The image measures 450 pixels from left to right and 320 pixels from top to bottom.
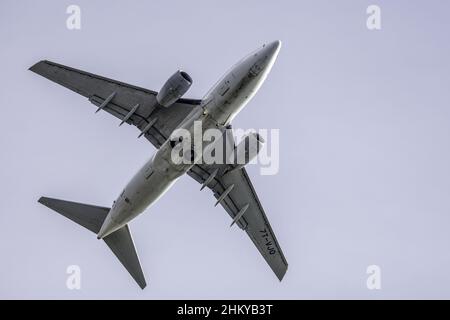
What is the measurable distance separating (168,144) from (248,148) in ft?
14.2

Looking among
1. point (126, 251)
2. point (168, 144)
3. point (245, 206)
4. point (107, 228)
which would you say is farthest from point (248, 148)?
point (126, 251)

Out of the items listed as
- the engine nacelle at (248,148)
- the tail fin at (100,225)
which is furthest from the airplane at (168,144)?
the engine nacelle at (248,148)

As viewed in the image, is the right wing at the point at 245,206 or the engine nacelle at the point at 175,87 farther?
the right wing at the point at 245,206

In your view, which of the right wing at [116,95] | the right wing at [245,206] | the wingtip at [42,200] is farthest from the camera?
the right wing at [245,206]

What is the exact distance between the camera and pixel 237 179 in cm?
3881

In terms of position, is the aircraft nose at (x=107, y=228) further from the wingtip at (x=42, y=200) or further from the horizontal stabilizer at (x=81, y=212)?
the wingtip at (x=42, y=200)

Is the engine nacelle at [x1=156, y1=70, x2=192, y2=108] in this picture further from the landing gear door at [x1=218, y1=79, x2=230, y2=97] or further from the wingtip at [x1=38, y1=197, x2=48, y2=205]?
the wingtip at [x1=38, y1=197, x2=48, y2=205]

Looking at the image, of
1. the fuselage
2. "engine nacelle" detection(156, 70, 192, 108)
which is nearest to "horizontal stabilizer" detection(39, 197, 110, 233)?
the fuselage

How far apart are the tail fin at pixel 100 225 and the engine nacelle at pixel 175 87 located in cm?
829

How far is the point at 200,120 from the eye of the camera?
32688mm

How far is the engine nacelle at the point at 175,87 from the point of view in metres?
33.1

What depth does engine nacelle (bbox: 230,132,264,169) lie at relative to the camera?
34028mm

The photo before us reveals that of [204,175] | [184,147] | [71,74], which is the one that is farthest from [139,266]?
[71,74]

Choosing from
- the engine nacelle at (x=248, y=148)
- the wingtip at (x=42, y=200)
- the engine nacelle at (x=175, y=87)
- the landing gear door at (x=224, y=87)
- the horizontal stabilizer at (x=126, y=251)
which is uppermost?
the engine nacelle at (x=175, y=87)
